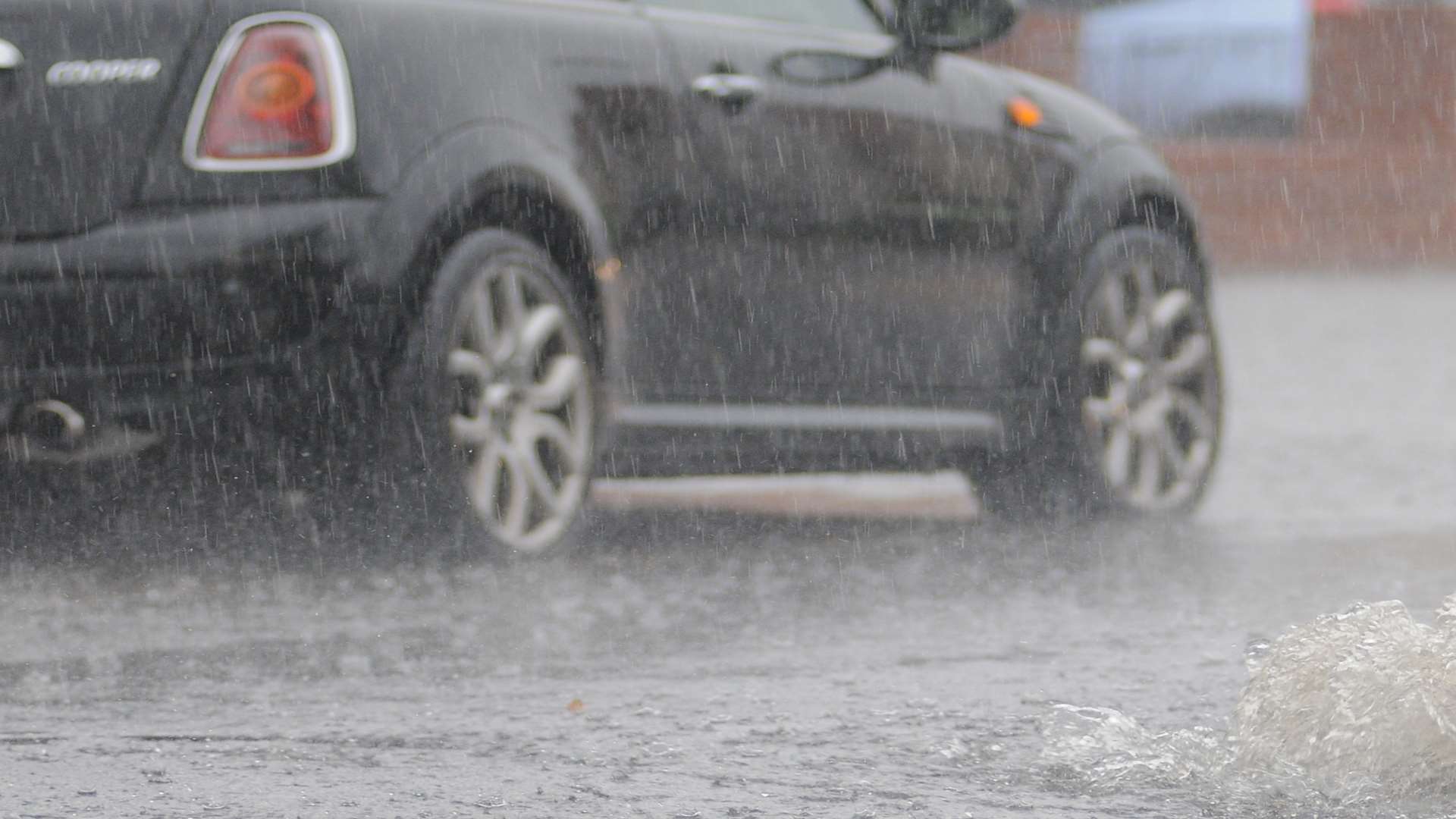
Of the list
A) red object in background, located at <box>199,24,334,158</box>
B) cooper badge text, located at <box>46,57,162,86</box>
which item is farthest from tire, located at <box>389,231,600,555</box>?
cooper badge text, located at <box>46,57,162,86</box>

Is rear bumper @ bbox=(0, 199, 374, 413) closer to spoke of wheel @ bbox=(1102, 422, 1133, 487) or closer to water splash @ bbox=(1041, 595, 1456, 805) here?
water splash @ bbox=(1041, 595, 1456, 805)

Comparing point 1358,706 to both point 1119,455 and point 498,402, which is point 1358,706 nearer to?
point 498,402

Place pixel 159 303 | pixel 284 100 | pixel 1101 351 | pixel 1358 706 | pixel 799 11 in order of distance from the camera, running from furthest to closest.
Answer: pixel 1101 351
pixel 799 11
pixel 284 100
pixel 159 303
pixel 1358 706

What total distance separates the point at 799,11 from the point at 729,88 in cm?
57

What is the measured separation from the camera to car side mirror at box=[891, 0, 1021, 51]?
22.1 ft

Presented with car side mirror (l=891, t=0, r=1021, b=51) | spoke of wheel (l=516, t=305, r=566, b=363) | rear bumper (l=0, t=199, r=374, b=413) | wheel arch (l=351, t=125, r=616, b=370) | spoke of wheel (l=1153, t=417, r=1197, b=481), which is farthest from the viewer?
spoke of wheel (l=1153, t=417, r=1197, b=481)

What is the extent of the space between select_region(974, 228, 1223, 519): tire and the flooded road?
5.7 inches

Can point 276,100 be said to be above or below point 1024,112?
above

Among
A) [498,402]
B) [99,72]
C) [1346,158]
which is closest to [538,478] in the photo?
[498,402]

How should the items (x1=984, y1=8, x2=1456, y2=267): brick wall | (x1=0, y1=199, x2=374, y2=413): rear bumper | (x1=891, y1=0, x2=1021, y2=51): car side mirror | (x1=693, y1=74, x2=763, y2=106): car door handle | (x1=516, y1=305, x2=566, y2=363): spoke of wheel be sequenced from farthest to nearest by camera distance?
1. (x1=984, y1=8, x2=1456, y2=267): brick wall
2. (x1=891, y1=0, x2=1021, y2=51): car side mirror
3. (x1=693, y1=74, x2=763, y2=106): car door handle
4. (x1=516, y1=305, x2=566, y2=363): spoke of wheel
5. (x1=0, y1=199, x2=374, y2=413): rear bumper

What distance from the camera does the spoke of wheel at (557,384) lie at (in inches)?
234

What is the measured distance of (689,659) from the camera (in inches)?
195

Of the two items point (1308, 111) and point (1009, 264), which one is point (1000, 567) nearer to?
point (1009, 264)

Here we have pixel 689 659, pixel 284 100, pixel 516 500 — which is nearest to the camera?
pixel 689 659
